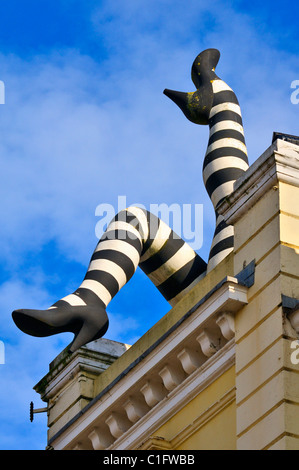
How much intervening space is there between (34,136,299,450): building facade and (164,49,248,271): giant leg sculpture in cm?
277

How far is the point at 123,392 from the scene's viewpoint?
45.6 feet

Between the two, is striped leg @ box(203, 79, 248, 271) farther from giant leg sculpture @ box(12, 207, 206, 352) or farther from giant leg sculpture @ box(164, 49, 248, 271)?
giant leg sculpture @ box(12, 207, 206, 352)

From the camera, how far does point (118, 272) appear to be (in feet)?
52.9

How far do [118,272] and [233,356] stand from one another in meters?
3.94

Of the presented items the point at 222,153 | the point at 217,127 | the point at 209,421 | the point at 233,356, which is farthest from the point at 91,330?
the point at 217,127

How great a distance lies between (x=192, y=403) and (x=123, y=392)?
1.17 metres

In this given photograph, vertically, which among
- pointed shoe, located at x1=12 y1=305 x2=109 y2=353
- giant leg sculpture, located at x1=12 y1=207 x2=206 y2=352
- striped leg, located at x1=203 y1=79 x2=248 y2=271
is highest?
striped leg, located at x1=203 y1=79 x2=248 y2=271

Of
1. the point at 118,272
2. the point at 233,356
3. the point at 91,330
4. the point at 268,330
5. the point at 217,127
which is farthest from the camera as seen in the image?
the point at 217,127

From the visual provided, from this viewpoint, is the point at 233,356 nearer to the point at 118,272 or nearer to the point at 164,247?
the point at 118,272

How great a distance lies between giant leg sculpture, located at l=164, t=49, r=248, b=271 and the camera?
1716cm

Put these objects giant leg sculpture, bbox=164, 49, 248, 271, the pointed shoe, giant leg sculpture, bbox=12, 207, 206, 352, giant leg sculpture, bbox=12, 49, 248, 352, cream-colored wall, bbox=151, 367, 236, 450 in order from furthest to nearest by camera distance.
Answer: giant leg sculpture, bbox=164, 49, 248, 271 < giant leg sculpture, bbox=12, 49, 248, 352 < giant leg sculpture, bbox=12, 207, 206, 352 < the pointed shoe < cream-colored wall, bbox=151, 367, 236, 450

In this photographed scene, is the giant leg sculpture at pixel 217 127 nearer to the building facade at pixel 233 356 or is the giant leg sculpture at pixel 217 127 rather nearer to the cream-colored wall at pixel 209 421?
the building facade at pixel 233 356

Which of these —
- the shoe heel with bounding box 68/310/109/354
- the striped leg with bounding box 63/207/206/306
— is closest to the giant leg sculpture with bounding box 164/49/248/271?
the striped leg with bounding box 63/207/206/306
